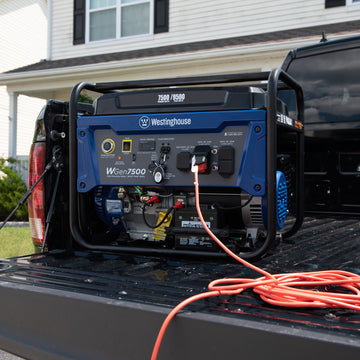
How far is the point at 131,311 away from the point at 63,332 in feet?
0.94

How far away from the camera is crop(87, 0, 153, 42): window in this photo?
11.3 m

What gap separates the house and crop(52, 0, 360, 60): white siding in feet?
0.06

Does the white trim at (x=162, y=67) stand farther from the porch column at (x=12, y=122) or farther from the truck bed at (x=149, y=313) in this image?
the truck bed at (x=149, y=313)

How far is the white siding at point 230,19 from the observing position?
9.37 metres

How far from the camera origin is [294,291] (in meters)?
1.46

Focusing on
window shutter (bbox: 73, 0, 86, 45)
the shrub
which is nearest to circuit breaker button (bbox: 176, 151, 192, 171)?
the shrub

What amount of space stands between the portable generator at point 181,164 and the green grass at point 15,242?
4.02 m

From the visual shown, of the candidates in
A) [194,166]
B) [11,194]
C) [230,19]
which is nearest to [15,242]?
[11,194]

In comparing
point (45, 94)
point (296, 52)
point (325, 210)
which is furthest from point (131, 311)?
point (45, 94)

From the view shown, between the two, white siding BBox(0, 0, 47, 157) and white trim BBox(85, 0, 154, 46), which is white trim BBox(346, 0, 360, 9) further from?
white siding BBox(0, 0, 47, 157)

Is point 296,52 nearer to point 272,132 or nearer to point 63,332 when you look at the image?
point 272,132

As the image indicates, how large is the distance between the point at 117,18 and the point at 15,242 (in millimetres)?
6618

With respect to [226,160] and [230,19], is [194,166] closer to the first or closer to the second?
[226,160]

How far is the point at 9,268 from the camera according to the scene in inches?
79.0
